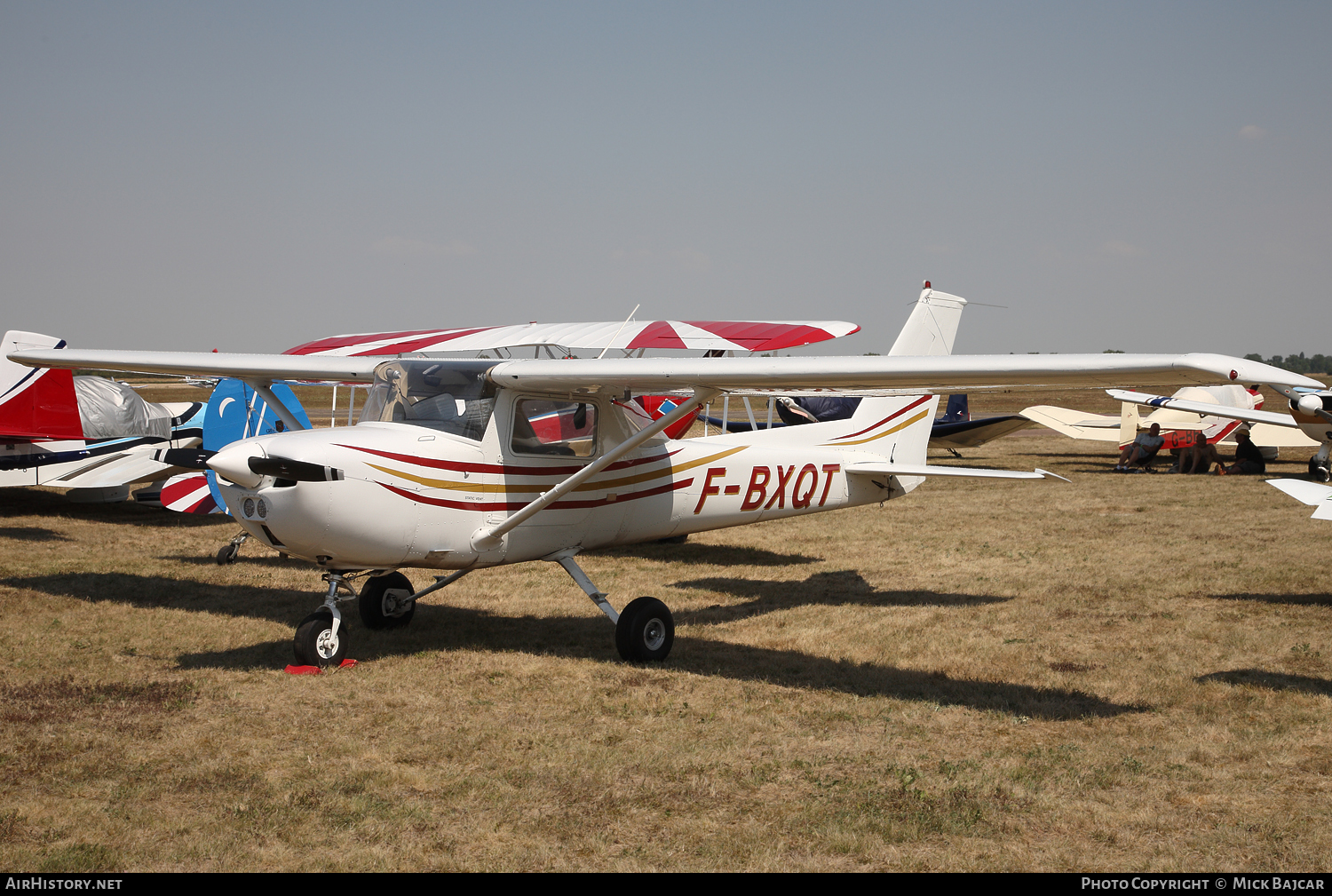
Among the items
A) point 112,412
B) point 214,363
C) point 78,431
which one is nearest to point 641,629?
point 214,363

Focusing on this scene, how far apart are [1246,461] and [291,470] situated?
19897 millimetres

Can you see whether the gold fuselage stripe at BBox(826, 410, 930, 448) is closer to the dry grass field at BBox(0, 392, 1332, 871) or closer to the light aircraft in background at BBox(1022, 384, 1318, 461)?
the dry grass field at BBox(0, 392, 1332, 871)

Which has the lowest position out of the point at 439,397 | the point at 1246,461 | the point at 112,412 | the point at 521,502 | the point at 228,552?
the point at 228,552

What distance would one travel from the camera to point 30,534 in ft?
39.8

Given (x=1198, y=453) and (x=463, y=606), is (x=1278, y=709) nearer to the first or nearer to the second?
(x=463, y=606)

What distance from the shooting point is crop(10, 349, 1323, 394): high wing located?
4.67 m

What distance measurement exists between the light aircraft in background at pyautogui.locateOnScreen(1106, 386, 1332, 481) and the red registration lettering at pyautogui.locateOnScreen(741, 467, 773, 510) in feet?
10.5

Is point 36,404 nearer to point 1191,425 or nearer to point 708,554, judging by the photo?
point 708,554

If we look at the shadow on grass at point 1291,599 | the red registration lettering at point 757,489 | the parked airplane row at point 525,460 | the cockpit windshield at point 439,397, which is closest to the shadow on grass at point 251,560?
the parked airplane row at point 525,460

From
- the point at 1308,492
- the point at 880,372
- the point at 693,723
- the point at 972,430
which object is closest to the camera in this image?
the point at 693,723

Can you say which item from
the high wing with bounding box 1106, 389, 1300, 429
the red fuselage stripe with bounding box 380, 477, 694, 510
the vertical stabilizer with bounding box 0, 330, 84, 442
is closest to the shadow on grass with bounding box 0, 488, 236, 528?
the vertical stabilizer with bounding box 0, 330, 84, 442

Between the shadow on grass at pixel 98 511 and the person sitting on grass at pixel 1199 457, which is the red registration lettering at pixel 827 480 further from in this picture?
the person sitting on grass at pixel 1199 457

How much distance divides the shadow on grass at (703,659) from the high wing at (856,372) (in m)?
1.86
